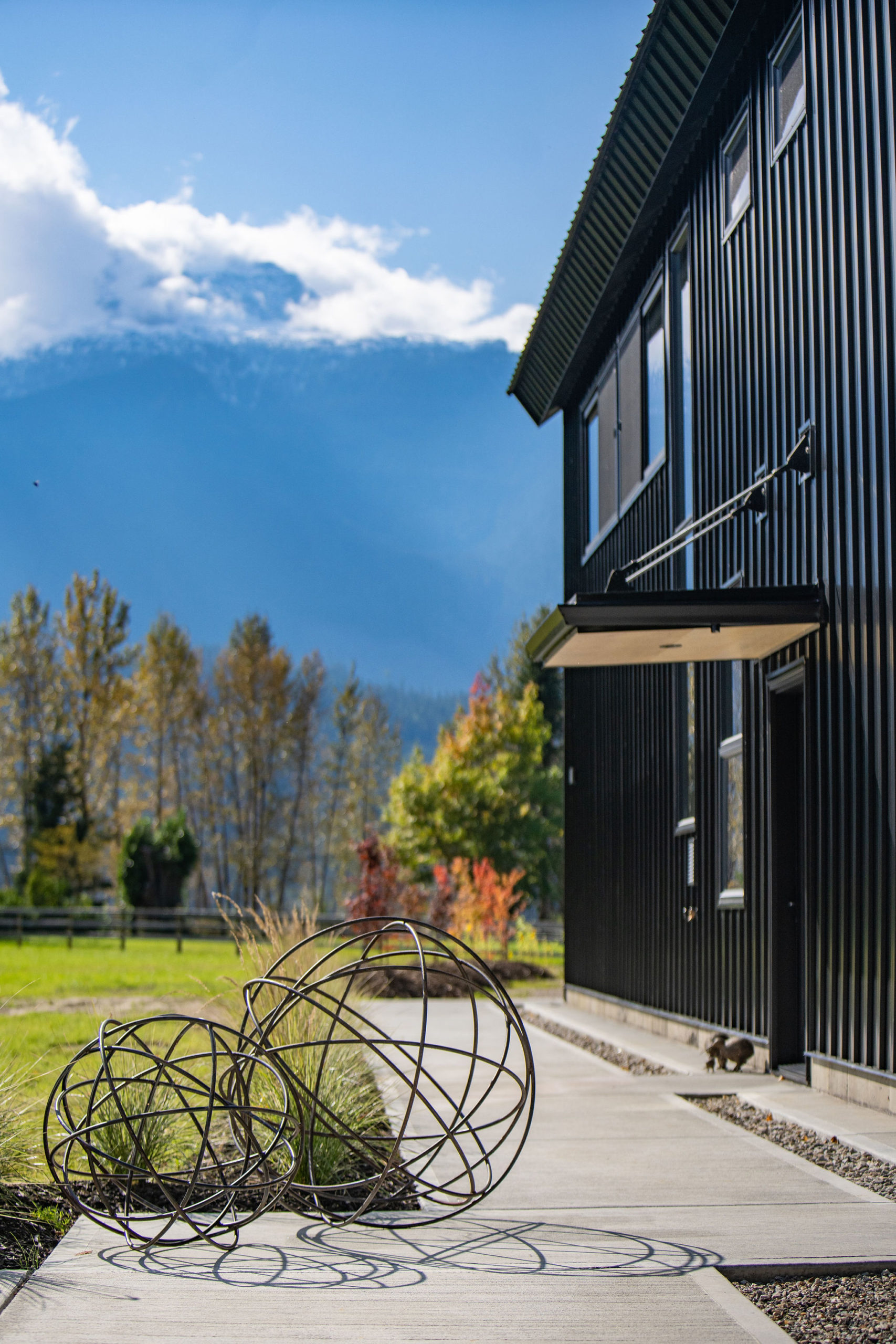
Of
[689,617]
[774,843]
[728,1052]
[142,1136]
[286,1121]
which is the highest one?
[689,617]

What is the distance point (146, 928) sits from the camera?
3130 cm

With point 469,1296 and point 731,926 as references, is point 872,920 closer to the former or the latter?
point 731,926

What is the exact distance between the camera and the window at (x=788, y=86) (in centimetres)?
716

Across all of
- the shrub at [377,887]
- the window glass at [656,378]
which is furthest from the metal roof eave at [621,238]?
the shrub at [377,887]

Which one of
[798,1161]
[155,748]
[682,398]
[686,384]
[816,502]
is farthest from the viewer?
[155,748]

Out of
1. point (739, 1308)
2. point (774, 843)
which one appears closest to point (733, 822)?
point (774, 843)

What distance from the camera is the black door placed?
7.45 meters

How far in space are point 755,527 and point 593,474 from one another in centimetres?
628

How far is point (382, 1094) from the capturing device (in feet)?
19.8

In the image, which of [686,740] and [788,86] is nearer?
[788,86]

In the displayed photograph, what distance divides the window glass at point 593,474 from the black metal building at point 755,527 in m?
1.42

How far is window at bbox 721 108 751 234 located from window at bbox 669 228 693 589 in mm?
991

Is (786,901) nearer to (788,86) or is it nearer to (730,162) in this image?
(788,86)

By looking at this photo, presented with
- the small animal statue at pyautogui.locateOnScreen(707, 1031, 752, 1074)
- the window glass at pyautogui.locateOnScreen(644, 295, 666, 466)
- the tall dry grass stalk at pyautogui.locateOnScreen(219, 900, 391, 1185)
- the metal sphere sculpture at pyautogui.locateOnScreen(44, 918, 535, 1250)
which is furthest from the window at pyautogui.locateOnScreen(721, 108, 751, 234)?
the metal sphere sculpture at pyautogui.locateOnScreen(44, 918, 535, 1250)
